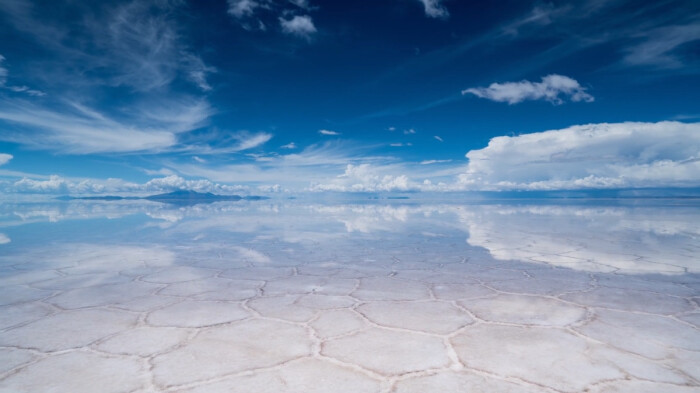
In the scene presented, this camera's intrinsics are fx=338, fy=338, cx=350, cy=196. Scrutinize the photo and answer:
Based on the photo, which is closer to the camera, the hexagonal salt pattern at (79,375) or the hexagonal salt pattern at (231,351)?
the hexagonal salt pattern at (79,375)

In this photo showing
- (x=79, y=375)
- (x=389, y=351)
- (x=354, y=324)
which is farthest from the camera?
(x=354, y=324)

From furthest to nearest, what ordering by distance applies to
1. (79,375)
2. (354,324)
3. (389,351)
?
(354,324), (389,351), (79,375)

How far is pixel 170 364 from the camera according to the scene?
7.55 ft

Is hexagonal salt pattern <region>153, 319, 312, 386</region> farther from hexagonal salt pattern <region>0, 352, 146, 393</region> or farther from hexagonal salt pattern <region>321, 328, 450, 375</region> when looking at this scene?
hexagonal salt pattern <region>321, 328, 450, 375</region>

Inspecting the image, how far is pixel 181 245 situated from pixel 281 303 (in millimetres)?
5540

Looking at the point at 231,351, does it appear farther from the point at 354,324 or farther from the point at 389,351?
the point at 389,351

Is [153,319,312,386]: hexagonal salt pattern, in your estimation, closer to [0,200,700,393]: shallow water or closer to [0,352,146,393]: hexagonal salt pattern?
[0,200,700,393]: shallow water

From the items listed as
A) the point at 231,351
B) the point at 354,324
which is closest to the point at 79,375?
the point at 231,351

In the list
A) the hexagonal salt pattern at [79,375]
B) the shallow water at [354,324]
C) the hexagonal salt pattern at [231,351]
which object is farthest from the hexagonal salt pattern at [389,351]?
the hexagonal salt pattern at [79,375]

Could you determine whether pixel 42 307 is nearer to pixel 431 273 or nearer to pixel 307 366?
pixel 307 366

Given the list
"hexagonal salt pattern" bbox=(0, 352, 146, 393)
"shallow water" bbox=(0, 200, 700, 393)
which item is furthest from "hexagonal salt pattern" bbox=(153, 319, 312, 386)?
"hexagonal salt pattern" bbox=(0, 352, 146, 393)

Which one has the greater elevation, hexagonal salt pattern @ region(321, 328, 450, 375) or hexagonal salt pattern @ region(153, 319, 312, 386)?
hexagonal salt pattern @ region(153, 319, 312, 386)

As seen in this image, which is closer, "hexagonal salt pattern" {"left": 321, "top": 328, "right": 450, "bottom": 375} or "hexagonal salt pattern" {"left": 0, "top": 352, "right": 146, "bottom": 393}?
"hexagonal salt pattern" {"left": 0, "top": 352, "right": 146, "bottom": 393}

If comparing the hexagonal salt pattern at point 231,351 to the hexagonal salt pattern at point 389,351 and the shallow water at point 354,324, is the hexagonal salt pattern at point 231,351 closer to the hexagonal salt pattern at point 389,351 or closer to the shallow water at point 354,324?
the shallow water at point 354,324
